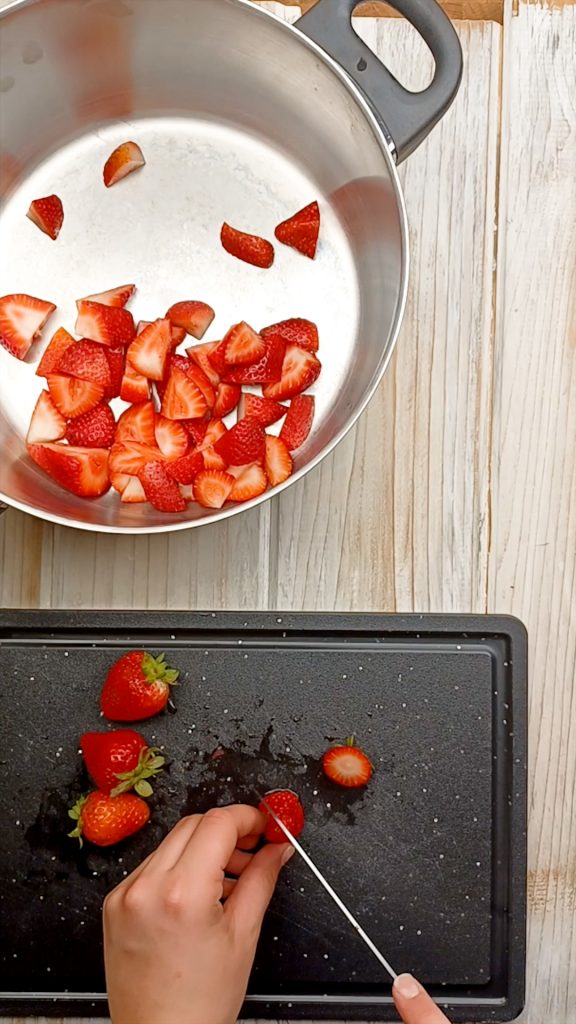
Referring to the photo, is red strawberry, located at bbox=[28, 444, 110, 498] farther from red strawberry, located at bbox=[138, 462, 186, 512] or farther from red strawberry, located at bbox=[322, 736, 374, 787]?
red strawberry, located at bbox=[322, 736, 374, 787]

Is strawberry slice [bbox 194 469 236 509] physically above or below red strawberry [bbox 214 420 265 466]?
below

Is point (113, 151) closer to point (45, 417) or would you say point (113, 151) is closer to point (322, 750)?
point (45, 417)

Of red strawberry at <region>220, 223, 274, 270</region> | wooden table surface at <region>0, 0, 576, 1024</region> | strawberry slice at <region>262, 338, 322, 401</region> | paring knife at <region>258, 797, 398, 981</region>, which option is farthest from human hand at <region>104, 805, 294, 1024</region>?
red strawberry at <region>220, 223, 274, 270</region>

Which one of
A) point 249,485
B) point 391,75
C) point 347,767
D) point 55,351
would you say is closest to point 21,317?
point 55,351

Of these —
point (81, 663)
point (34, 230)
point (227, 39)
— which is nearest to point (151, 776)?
point (81, 663)

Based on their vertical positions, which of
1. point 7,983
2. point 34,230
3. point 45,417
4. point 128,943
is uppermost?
point 34,230

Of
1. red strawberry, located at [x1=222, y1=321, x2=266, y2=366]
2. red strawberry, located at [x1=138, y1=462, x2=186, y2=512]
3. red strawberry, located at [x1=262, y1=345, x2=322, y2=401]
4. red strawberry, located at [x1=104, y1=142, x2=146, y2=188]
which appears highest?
red strawberry, located at [x1=104, y1=142, x2=146, y2=188]
